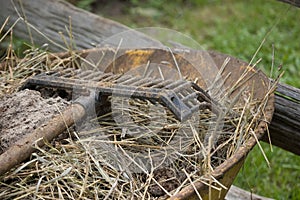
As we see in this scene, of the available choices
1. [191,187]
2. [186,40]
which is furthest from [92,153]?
[186,40]

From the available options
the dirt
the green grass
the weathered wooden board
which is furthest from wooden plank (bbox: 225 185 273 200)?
the dirt

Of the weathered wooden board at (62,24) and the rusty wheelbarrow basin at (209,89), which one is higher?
the rusty wheelbarrow basin at (209,89)

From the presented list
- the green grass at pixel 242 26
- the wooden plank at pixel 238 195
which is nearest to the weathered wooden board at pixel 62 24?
the wooden plank at pixel 238 195

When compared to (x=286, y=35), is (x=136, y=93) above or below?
above

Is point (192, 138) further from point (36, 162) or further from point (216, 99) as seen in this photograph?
point (36, 162)

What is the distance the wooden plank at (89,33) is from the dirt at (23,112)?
0.83 metres

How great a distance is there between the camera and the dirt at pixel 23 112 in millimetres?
1898

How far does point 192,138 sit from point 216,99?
0.91 ft

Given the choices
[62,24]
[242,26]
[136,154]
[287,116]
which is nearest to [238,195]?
[287,116]

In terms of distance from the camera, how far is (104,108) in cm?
215

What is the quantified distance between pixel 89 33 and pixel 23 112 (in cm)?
108

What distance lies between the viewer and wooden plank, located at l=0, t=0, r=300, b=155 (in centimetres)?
245

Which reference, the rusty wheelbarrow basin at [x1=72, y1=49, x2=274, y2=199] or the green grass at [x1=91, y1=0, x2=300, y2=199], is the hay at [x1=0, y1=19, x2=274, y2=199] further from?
the green grass at [x1=91, y1=0, x2=300, y2=199]

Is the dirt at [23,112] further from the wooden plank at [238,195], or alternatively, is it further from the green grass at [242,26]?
the green grass at [242,26]
